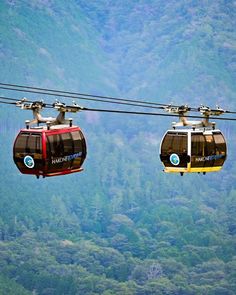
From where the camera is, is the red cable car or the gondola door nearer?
the red cable car

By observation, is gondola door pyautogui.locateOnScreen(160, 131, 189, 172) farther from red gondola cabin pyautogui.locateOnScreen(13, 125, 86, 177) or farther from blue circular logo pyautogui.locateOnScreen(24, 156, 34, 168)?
blue circular logo pyautogui.locateOnScreen(24, 156, 34, 168)

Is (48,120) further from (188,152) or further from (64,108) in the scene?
(188,152)

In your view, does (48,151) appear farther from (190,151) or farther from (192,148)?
(192,148)

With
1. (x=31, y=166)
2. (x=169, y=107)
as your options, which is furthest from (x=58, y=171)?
(x=169, y=107)

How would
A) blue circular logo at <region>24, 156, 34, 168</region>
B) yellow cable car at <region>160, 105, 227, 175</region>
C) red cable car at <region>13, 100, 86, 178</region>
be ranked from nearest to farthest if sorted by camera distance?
1. red cable car at <region>13, 100, 86, 178</region>
2. blue circular logo at <region>24, 156, 34, 168</region>
3. yellow cable car at <region>160, 105, 227, 175</region>

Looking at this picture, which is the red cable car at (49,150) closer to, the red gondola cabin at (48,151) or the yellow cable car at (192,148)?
the red gondola cabin at (48,151)

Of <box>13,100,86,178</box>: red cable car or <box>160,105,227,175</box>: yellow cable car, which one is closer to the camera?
<box>13,100,86,178</box>: red cable car

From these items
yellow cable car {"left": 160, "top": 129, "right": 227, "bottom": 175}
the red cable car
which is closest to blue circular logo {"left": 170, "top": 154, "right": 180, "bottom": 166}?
yellow cable car {"left": 160, "top": 129, "right": 227, "bottom": 175}

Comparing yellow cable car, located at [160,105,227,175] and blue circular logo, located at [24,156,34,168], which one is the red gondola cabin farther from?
yellow cable car, located at [160,105,227,175]

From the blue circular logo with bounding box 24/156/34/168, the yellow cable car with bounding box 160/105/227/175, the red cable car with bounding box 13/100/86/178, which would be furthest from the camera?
the yellow cable car with bounding box 160/105/227/175
